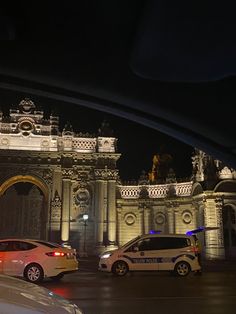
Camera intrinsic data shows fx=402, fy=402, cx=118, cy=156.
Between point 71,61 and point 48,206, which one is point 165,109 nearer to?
point 71,61

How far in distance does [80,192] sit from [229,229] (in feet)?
44.2

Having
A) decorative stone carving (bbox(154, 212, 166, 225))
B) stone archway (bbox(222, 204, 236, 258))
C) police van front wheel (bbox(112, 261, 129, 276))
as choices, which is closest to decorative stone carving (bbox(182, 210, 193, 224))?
decorative stone carving (bbox(154, 212, 166, 225))

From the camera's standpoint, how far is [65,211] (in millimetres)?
35188

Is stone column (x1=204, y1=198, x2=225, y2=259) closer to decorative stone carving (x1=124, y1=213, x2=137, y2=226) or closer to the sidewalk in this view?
the sidewalk

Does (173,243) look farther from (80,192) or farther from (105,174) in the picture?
(80,192)

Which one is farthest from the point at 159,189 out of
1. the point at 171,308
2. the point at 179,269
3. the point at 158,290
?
the point at 171,308

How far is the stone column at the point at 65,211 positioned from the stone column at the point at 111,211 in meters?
3.63

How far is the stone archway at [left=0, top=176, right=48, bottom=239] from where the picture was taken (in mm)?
35312

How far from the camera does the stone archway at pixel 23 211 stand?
35312 millimetres

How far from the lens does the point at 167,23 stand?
4070mm

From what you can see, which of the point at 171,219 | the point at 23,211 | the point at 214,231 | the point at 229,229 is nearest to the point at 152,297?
the point at 214,231

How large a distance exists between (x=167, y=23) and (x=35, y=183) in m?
33.6

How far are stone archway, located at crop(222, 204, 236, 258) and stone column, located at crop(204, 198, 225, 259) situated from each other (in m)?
0.80

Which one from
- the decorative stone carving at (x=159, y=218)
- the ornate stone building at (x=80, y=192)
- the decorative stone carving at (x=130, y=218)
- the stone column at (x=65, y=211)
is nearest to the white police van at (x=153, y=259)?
the ornate stone building at (x=80, y=192)
